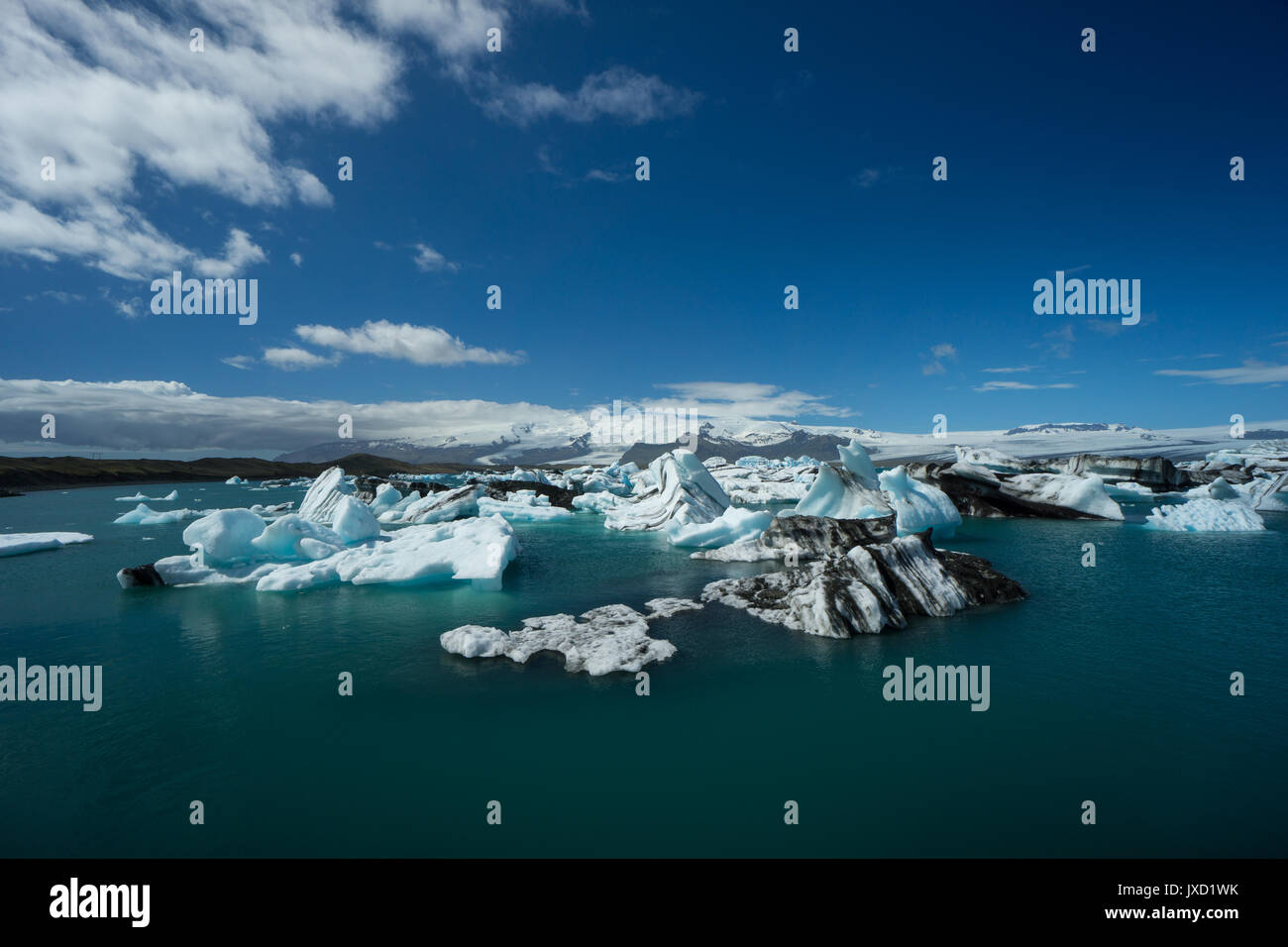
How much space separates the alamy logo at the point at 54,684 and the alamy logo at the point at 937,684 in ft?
Result: 47.0

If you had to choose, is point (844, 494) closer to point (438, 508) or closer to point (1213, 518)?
point (1213, 518)

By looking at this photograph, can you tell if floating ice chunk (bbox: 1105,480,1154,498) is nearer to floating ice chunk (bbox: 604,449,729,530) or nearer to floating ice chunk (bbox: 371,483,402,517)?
floating ice chunk (bbox: 604,449,729,530)

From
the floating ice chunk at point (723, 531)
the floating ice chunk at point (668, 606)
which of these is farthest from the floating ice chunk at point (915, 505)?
the floating ice chunk at point (668, 606)

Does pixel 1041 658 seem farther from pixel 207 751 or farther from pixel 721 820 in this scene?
pixel 207 751

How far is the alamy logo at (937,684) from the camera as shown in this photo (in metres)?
9.66

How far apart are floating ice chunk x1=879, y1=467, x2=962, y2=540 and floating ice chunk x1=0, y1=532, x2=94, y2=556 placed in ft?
131

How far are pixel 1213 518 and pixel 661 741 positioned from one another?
3514 centimetres

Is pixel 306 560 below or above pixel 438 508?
below

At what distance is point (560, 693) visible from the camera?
970 cm

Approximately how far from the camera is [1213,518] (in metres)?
28.0

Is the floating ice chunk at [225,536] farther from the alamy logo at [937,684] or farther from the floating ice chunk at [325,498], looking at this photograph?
the alamy logo at [937,684]

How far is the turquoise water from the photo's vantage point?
249 inches
